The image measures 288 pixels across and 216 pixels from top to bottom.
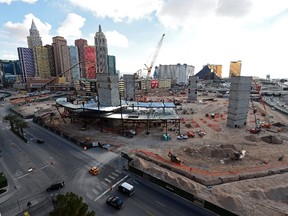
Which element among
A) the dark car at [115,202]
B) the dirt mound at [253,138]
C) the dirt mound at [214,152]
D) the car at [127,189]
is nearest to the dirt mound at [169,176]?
the car at [127,189]

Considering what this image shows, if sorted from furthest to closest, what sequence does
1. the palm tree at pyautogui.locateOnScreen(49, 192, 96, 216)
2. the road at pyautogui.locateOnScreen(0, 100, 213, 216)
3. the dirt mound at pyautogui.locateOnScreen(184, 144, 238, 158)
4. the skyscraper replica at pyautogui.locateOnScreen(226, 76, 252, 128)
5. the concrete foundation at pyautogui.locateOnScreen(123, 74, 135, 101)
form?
the concrete foundation at pyautogui.locateOnScreen(123, 74, 135, 101) < the skyscraper replica at pyautogui.locateOnScreen(226, 76, 252, 128) < the dirt mound at pyautogui.locateOnScreen(184, 144, 238, 158) < the road at pyautogui.locateOnScreen(0, 100, 213, 216) < the palm tree at pyautogui.locateOnScreen(49, 192, 96, 216)

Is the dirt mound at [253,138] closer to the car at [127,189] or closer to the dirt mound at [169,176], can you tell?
the dirt mound at [169,176]

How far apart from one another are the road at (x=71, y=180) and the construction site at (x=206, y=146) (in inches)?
151

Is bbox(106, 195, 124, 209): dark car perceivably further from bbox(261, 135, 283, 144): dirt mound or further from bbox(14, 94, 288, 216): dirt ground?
bbox(261, 135, 283, 144): dirt mound

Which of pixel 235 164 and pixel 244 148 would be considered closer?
pixel 235 164

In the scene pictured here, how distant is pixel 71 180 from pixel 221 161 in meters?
37.5

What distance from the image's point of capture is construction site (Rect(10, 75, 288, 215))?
35.0 metres

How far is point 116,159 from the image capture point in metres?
49.3

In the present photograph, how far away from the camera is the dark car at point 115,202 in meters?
31.6


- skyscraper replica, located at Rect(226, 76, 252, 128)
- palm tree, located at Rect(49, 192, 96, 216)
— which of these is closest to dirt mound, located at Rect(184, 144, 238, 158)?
skyscraper replica, located at Rect(226, 76, 252, 128)

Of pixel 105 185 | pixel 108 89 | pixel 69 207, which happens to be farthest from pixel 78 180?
pixel 108 89

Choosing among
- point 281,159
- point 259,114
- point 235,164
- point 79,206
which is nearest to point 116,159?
point 79,206

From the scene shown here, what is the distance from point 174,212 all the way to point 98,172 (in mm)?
19828

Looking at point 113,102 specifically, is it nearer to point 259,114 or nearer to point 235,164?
point 235,164
